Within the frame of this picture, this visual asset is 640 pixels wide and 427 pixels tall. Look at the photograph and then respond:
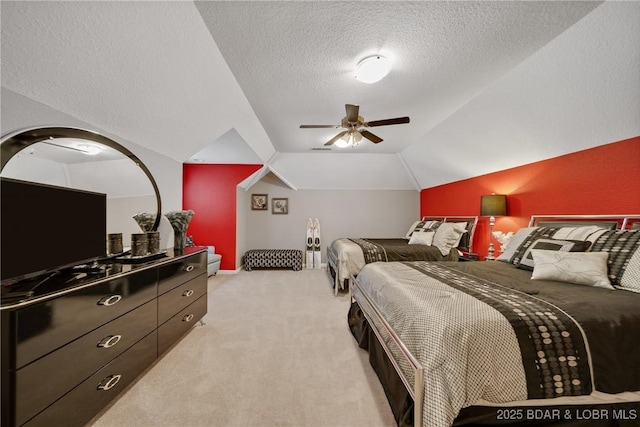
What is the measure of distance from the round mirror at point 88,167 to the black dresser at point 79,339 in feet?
1.95

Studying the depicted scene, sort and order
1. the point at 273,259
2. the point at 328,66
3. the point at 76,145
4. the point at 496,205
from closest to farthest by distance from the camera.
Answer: the point at 76,145 < the point at 328,66 < the point at 496,205 < the point at 273,259

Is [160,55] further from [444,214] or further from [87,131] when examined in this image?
[444,214]

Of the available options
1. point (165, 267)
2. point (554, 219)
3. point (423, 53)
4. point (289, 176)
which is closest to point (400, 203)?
point (289, 176)

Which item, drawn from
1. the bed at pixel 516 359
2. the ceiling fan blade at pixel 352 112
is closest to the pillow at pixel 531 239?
the bed at pixel 516 359

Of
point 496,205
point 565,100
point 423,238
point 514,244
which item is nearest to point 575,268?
point 514,244

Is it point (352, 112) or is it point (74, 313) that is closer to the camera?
point (74, 313)

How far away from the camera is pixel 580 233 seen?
7.21 ft

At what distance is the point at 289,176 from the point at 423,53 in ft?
13.7

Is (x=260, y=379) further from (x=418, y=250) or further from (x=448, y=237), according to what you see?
(x=448, y=237)

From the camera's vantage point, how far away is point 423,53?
2084 mm

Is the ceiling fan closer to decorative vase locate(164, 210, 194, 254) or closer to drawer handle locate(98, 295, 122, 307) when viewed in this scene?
decorative vase locate(164, 210, 194, 254)

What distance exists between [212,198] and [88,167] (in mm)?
3354

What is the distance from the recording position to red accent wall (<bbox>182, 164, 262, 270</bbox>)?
16.8 ft

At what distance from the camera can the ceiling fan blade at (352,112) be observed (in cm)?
253
